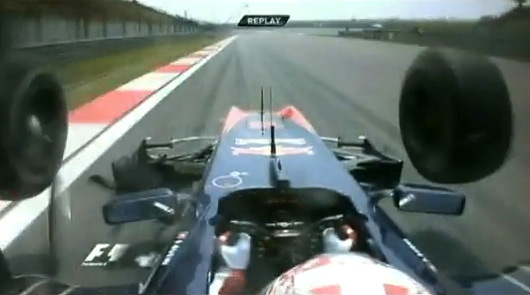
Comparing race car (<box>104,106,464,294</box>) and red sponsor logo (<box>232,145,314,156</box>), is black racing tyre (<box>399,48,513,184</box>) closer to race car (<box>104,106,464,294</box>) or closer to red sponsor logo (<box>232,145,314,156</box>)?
race car (<box>104,106,464,294</box>)

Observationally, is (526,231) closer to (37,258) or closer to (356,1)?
(356,1)

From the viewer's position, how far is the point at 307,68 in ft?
7.17

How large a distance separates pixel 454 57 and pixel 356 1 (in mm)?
219

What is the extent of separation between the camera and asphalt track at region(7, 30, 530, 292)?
2.10 metres

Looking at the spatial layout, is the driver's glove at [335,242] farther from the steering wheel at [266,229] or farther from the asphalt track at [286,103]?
the asphalt track at [286,103]

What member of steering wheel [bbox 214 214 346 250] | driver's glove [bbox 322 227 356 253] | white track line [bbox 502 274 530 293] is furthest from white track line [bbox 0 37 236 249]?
white track line [bbox 502 274 530 293]

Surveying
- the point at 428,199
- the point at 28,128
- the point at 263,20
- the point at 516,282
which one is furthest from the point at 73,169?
the point at 516,282

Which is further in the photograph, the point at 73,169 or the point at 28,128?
the point at 73,169

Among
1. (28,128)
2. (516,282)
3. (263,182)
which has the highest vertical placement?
(28,128)

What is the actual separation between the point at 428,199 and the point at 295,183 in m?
0.30

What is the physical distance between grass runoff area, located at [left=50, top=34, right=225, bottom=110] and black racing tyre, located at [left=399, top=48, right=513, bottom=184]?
1.38 ft

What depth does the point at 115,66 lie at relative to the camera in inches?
83.7

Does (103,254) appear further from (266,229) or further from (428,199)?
(428,199)

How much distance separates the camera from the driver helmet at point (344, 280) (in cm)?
181
